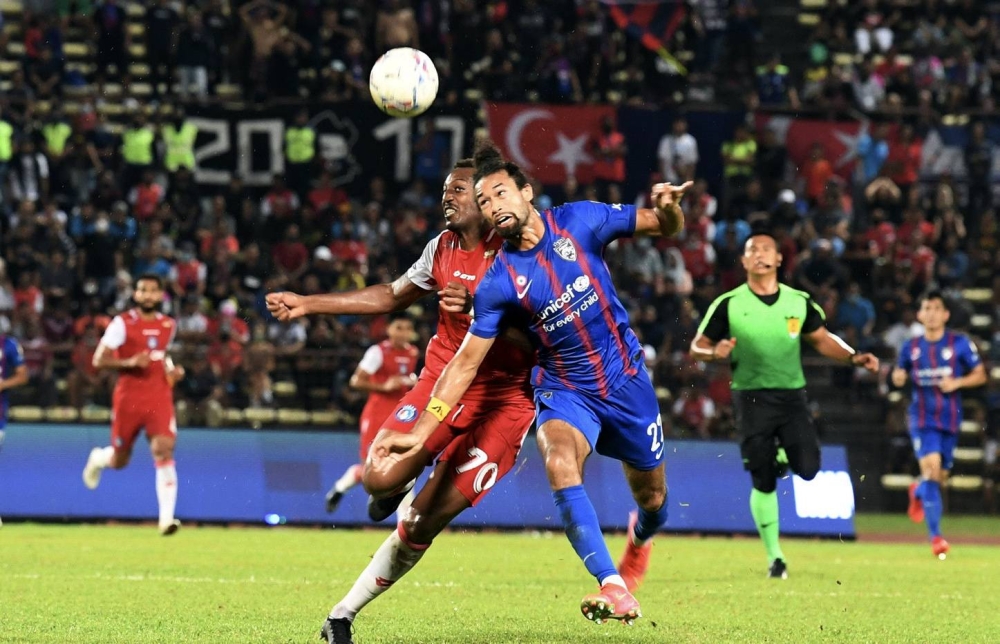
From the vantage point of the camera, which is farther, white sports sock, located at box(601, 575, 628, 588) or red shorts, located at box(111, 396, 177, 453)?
red shorts, located at box(111, 396, 177, 453)

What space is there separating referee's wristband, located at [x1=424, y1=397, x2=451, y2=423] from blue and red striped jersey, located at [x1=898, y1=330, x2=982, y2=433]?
937 cm

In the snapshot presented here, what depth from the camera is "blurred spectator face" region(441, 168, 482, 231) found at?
830cm

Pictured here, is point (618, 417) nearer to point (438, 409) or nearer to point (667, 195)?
point (438, 409)

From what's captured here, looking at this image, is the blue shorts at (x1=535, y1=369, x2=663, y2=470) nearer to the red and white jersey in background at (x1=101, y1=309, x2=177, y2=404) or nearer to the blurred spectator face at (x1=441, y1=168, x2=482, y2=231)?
the blurred spectator face at (x1=441, y1=168, x2=482, y2=231)

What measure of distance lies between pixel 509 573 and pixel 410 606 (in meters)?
2.82

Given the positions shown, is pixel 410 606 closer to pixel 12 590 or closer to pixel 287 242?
pixel 12 590

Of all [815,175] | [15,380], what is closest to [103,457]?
[15,380]

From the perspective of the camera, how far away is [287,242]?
74.4 feet

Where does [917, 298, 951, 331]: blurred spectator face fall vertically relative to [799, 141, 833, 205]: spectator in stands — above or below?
below

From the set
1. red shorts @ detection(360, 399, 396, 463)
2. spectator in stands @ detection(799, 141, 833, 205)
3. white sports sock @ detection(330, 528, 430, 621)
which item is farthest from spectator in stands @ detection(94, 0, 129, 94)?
white sports sock @ detection(330, 528, 430, 621)

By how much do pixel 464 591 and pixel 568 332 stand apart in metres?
3.38

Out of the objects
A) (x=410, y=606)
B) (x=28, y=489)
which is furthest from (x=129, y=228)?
(x=410, y=606)

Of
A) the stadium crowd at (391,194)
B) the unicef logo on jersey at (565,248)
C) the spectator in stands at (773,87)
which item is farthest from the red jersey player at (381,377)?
the spectator in stands at (773,87)

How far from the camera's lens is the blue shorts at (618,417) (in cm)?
777
